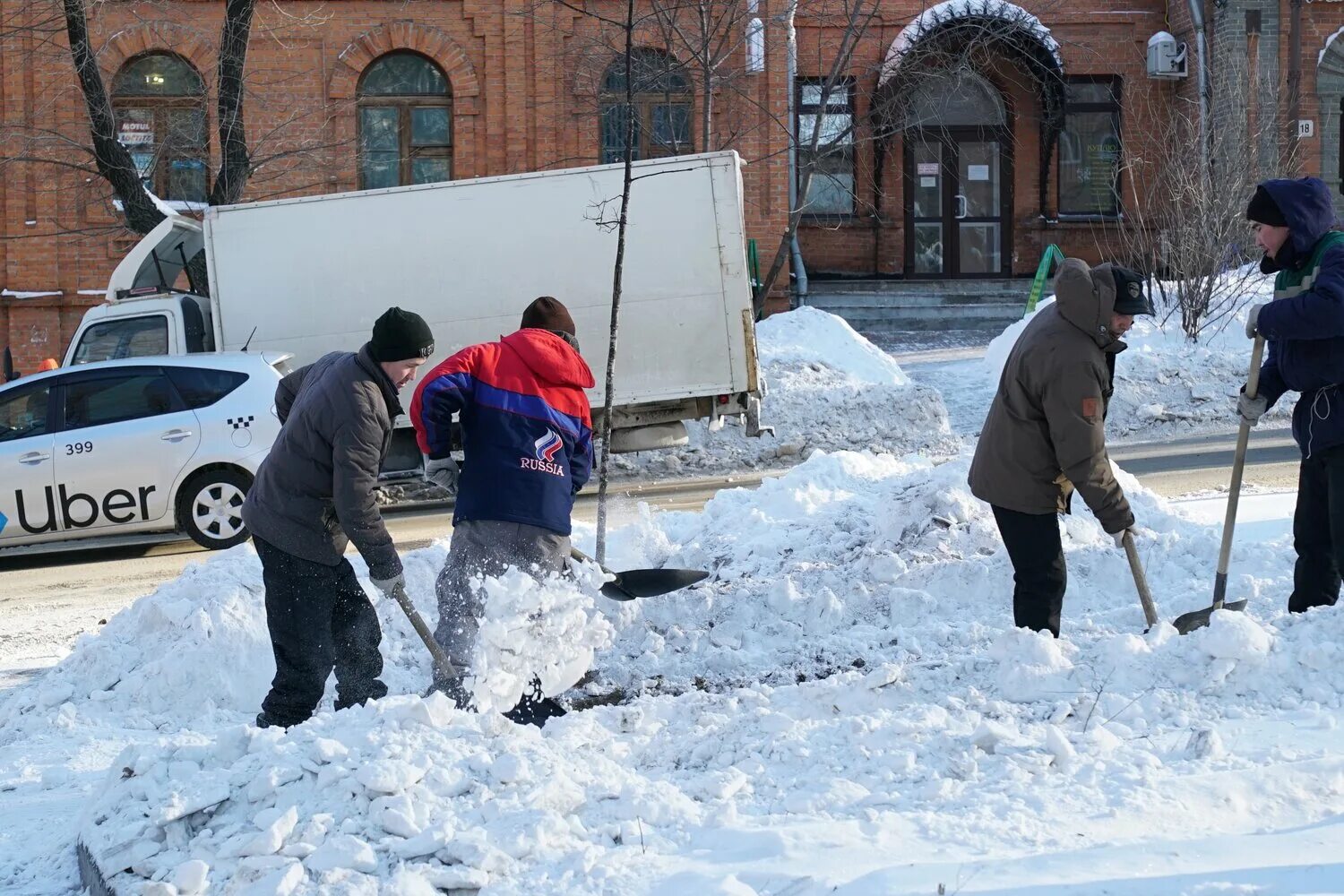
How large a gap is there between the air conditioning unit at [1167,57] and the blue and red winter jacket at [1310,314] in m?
17.8

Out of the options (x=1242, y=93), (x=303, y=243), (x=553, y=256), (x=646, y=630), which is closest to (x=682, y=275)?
(x=553, y=256)

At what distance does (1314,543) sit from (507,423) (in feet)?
10.3

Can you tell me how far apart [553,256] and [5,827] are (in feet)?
27.5

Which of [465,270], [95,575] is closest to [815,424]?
[465,270]

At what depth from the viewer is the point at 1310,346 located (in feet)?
17.3

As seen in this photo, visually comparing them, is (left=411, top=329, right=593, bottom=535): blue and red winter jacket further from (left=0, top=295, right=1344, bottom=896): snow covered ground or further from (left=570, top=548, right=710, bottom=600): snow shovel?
(left=570, top=548, right=710, bottom=600): snow shovel

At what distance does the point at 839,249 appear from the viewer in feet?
73.4

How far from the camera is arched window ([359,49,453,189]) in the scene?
20891 mm

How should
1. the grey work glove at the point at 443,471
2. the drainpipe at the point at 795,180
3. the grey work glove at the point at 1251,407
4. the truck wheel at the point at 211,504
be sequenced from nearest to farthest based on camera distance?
1. the grey work glove at the point at 443,471
2. the grey work glove at the point at 1251,407
3. the truck wheel at the point at 211,504
4. the drainpipe at the point at 795,180

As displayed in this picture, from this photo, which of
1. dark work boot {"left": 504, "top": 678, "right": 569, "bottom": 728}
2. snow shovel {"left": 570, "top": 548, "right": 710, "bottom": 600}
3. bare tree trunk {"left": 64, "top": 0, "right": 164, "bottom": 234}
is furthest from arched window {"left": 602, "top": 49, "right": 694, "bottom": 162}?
dark work boot {"left": 504, "top": 678, "right": 569, "bottom": 728}

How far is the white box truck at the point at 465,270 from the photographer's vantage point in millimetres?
12375

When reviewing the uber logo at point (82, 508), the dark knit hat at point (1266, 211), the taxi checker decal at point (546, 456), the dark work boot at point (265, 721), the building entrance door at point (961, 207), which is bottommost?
the dark work boot at point (265, 721)

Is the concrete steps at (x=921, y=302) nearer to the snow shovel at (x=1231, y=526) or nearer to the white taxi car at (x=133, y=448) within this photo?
the white taxi car at (x=133, y=448)

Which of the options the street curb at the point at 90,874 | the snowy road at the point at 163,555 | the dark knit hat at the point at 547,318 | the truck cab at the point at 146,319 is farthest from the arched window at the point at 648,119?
the street curb at the point at 90,874
